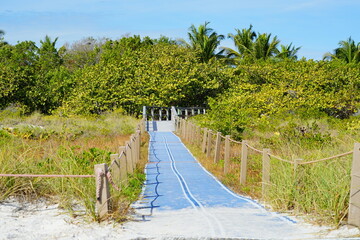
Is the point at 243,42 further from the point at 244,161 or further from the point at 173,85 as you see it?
the point at 244,161

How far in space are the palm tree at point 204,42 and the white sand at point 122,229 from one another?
44.6 metres

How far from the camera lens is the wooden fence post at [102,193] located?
21.1 feet

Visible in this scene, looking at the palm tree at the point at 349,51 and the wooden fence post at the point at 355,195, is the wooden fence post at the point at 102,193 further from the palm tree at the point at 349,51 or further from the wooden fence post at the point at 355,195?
the palm tree at the point at 349,51

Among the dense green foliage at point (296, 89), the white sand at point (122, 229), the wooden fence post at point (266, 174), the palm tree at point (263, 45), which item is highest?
the palm tree at point (263, 45)

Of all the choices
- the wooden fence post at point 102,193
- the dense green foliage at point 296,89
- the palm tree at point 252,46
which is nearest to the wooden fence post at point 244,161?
the wooden fence post at point 102,193

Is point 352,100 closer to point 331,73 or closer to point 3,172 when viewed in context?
point 331,73

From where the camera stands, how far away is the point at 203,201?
8.60 meters

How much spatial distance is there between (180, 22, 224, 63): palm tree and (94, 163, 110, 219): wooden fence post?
44666 millimetres

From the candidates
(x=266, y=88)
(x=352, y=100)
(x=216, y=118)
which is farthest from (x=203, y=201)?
(x=266, y=88)

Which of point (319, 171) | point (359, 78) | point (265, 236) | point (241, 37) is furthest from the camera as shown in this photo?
point (241, 37)

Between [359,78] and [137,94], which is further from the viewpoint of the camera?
[137,94]

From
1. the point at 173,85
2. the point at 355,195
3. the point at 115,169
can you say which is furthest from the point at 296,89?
the point at 355,195

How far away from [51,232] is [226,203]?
11.7ft

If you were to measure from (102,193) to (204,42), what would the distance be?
4649cm
